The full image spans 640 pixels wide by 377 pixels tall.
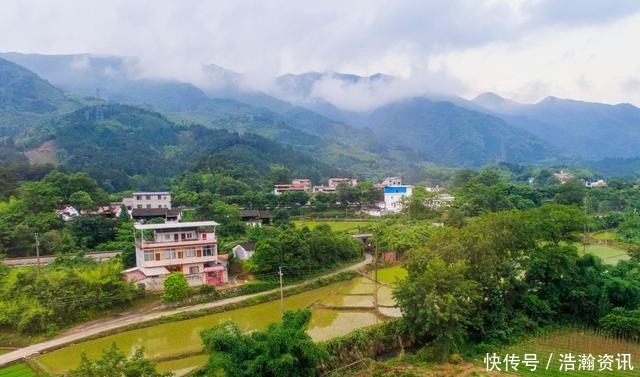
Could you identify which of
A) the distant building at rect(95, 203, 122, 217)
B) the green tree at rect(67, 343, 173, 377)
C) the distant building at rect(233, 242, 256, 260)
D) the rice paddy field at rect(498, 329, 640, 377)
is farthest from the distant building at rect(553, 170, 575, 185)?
the green tree at rect(67, 343, 173, 377)

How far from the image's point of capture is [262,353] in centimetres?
1204

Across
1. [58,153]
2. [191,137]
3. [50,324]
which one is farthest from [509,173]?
[50,324]

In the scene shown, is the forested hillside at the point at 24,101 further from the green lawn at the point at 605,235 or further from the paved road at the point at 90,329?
the green lawn at the point at 605,235

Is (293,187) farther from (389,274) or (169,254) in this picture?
(169,254)

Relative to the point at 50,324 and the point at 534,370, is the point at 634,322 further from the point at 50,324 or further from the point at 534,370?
the point at 50,324

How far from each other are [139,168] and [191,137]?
34.2 m

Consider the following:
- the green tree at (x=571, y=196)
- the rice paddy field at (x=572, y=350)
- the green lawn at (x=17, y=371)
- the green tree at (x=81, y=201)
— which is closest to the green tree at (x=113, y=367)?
the green lawn at (x=17, y=371)

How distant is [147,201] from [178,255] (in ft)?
91.5

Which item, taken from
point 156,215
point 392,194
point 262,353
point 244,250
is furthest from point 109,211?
point 262,353

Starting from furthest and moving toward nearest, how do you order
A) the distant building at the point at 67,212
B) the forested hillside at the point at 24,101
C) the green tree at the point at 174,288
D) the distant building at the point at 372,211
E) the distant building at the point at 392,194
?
the forested hillside at the point at 24,101 < the distant building at the point at 392,194 < the distant building at the point at 372,211 < the distant building at the point at 67,212 < the green tree at the point at 174,288

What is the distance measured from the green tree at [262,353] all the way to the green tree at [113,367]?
1.40 metres

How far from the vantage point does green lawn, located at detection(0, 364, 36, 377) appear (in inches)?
595

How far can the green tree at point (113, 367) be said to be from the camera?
33.7ft

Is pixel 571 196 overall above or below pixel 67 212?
below
